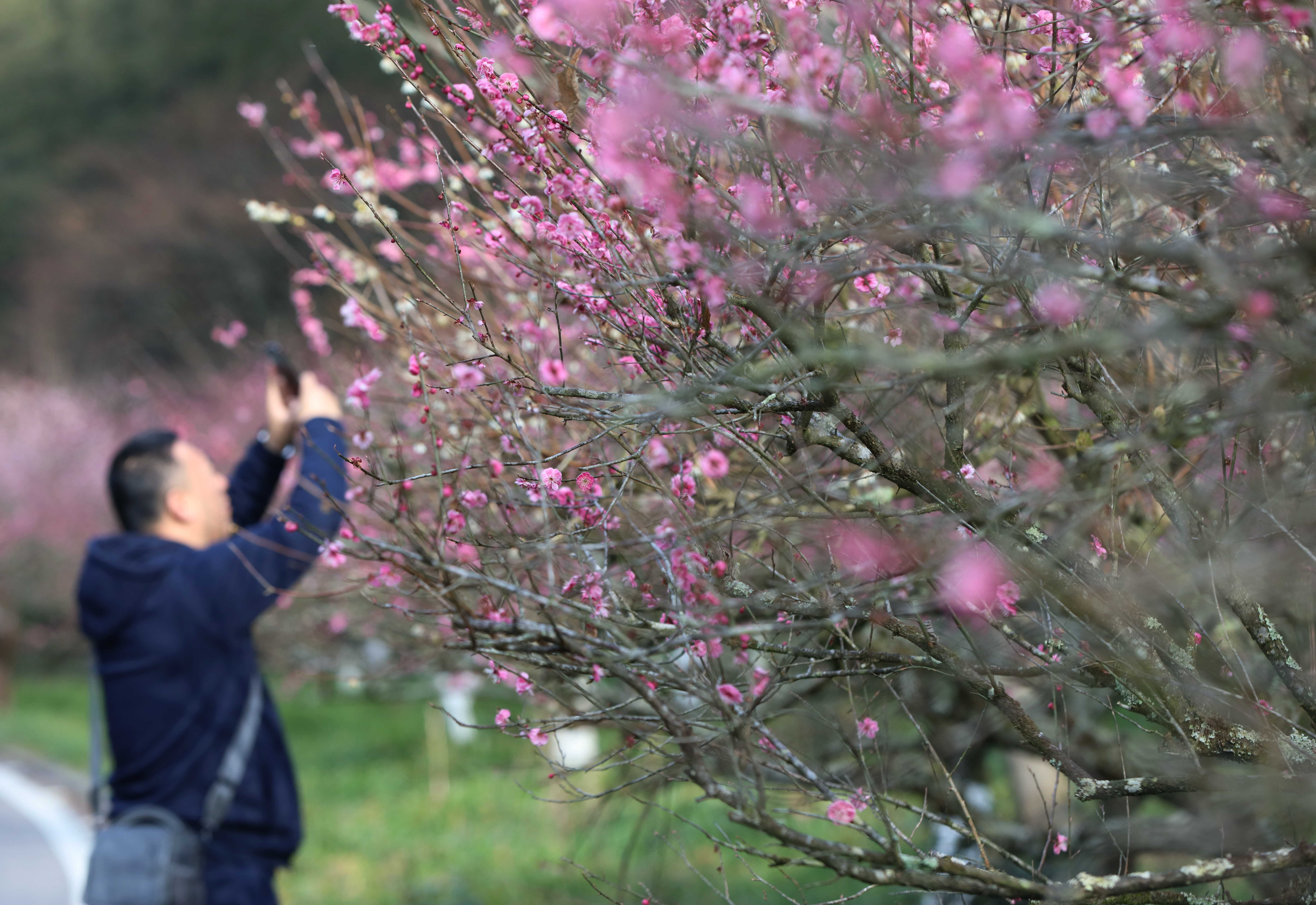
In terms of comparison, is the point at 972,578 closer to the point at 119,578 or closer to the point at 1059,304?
the point at 1059,304

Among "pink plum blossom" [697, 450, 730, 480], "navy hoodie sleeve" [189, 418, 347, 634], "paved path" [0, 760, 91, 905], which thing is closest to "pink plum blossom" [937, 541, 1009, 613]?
"pink plum blossom" [697, 450, 730, 480]

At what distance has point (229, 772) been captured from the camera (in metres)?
3.56

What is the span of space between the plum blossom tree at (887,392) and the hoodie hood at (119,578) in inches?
59.4

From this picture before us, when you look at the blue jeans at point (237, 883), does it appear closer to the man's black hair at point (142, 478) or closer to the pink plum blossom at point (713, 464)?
the man's black hair at point (142, 478)

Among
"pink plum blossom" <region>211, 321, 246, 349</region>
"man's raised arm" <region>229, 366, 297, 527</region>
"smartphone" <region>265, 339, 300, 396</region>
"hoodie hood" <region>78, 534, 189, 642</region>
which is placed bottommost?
"hoodie hood" <region>78, 534, 189, 642</region>

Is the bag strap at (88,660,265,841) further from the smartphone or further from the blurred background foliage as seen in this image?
the blurred background foliage

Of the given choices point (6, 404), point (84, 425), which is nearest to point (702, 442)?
point (84, 425)

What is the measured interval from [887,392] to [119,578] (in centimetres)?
294

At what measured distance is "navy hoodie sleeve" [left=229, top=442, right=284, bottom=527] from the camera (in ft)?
13.2

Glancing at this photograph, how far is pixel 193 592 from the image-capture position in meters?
3.61

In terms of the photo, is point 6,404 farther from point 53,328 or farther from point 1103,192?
point 1103,192

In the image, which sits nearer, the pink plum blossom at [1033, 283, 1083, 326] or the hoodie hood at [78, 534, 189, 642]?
the pink plum blossom at [1033, 283, 1083, 326]

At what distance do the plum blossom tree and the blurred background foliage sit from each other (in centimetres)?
1867

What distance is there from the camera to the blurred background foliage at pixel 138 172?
23453 mm
